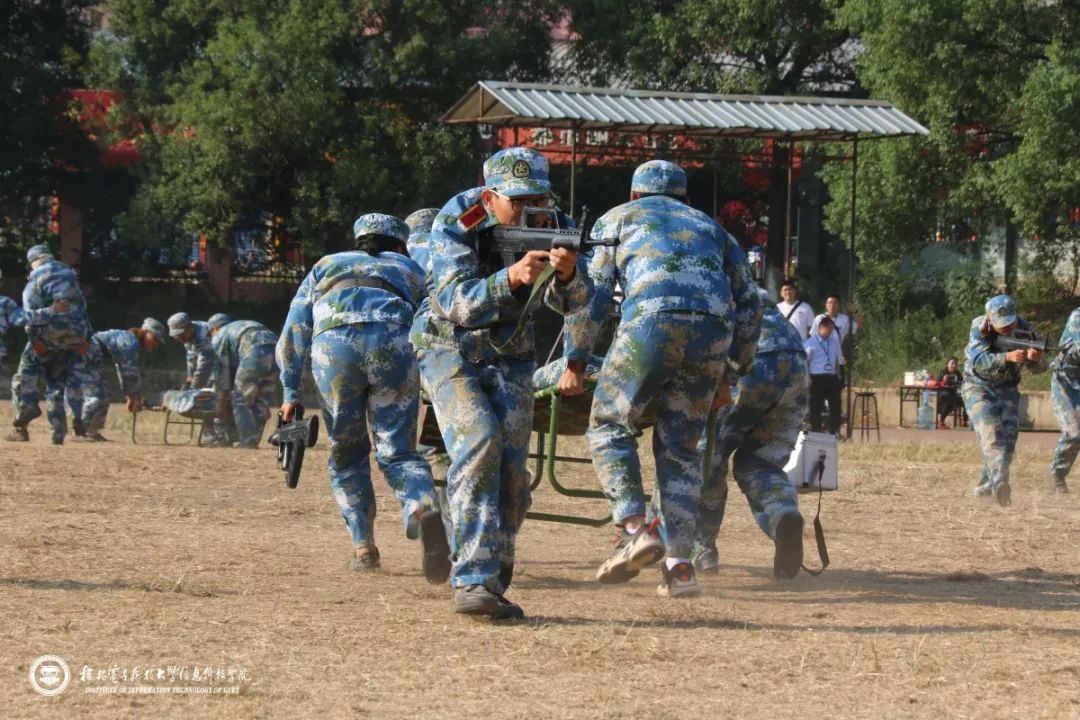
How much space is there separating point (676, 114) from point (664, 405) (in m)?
13.7

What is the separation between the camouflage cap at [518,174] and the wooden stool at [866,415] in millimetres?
15213

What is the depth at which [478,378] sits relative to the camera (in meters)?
7.05

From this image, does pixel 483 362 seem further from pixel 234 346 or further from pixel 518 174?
pixel 234 346

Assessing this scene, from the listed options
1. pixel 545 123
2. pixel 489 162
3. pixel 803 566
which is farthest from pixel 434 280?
pixel 545 123

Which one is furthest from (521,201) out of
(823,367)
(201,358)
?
(823,367)

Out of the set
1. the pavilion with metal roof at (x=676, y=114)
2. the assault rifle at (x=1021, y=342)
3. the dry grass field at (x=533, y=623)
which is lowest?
the dry grass field at (x=533, y=623)

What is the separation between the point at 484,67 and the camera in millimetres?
30859

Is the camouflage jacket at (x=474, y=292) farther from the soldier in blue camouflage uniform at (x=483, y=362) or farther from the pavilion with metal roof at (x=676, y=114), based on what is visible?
the pavilion with metal roof at (x=676, y=114)

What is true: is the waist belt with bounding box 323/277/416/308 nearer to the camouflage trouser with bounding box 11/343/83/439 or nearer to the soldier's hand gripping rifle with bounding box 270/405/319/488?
the soldier's hand gripping rifle with bounding box 270/405/319/488

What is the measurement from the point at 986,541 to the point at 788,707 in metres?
5.38

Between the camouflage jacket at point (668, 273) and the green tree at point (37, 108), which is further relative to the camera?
the green tree at point (37, 108)

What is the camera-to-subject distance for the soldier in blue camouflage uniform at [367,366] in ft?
27.8

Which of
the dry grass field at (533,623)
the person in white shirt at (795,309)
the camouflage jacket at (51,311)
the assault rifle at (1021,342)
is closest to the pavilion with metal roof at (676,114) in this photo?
the person in white shirt at (795,309)

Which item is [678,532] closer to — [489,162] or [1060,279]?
[489,162]
